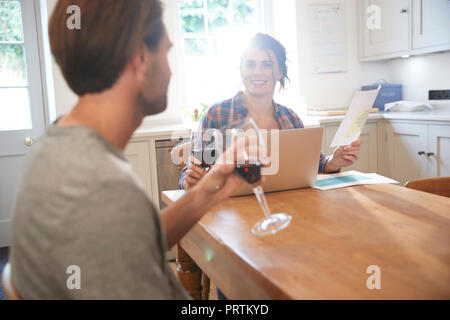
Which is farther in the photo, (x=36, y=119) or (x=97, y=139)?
(x=36, y=119)

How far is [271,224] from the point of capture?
1.09 m

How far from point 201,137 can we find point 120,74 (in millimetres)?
634

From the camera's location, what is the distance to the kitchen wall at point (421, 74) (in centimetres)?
363

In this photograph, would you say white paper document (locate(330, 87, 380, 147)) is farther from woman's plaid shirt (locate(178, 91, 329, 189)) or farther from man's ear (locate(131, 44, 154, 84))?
man's ear (locate(131, 44, 154, 84))

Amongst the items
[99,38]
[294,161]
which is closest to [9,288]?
[99,38]

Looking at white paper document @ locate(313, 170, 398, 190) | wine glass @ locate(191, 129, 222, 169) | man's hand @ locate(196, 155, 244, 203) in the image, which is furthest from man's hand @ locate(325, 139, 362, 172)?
man's hand @ locate(196, 155, 244, 203)

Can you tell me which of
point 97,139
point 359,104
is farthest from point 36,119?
point 97,139

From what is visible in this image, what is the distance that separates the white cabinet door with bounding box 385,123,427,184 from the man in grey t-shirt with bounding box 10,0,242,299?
284cm

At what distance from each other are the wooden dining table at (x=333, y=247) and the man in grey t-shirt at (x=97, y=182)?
0.23 metres

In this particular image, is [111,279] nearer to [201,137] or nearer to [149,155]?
[201,137]

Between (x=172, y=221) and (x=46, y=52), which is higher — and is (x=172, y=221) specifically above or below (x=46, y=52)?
below

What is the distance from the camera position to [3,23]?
3371 mm

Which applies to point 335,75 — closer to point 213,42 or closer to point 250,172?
point 213,42

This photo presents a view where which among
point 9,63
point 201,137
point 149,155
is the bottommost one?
point 149,155
